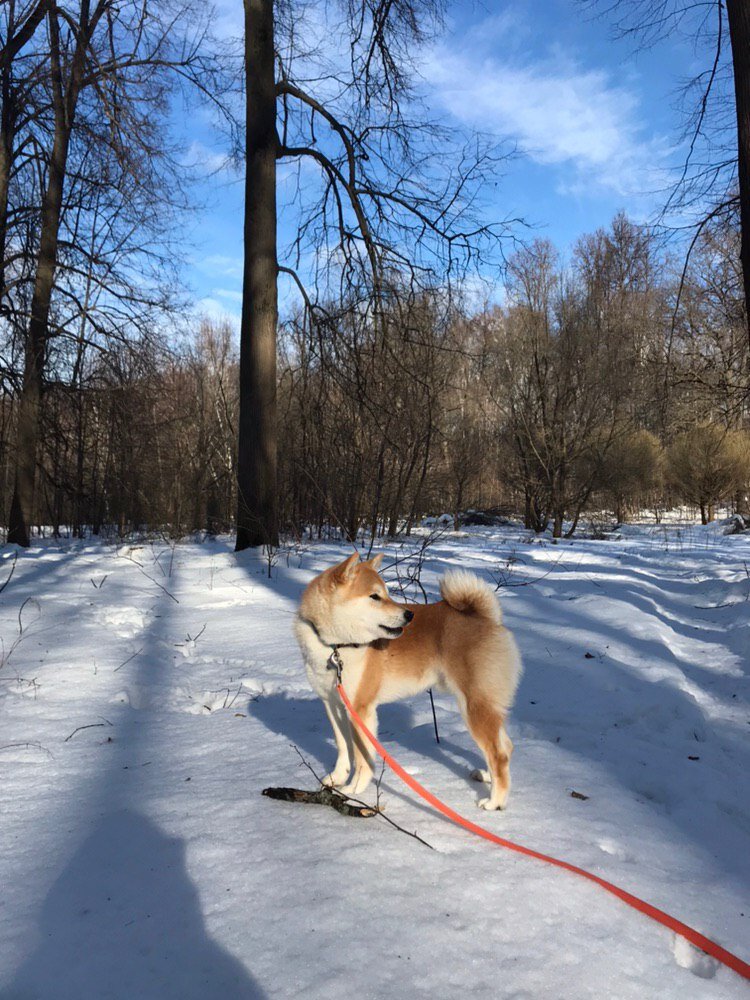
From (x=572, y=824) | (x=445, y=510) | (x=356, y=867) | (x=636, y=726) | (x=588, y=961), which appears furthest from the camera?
(x=445, y=510)

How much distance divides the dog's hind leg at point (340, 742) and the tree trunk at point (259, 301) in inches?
253

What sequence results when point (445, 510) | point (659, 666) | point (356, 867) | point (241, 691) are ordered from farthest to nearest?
point (445, 510), point (659, 666), point (241, 691), point (356, 867)

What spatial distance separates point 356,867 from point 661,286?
38878mm

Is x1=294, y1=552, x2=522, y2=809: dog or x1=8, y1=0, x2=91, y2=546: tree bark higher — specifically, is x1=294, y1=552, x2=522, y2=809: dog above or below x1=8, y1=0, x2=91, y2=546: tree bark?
below

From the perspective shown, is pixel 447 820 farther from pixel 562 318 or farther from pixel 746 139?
pixel 562 318

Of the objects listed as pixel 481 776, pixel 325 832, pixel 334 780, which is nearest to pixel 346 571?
pixel 334 780

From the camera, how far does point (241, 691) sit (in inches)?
155

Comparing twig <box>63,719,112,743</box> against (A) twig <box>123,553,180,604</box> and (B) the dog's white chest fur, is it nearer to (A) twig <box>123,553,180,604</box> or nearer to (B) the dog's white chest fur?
(B) the dog's white chest fur

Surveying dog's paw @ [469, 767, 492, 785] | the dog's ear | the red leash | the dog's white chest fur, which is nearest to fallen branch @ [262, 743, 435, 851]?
the red leash

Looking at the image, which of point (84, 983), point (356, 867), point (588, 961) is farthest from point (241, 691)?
point (588, 961)

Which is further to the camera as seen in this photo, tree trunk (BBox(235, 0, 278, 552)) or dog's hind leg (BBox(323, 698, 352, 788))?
tree trunk (BBox(235, 0, 278, 552))

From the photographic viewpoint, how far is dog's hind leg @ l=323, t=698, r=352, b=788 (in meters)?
2.68

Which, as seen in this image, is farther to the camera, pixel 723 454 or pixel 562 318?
pixel 723 454

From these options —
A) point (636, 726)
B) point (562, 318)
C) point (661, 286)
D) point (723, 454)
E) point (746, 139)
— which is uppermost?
point (661, 286)
